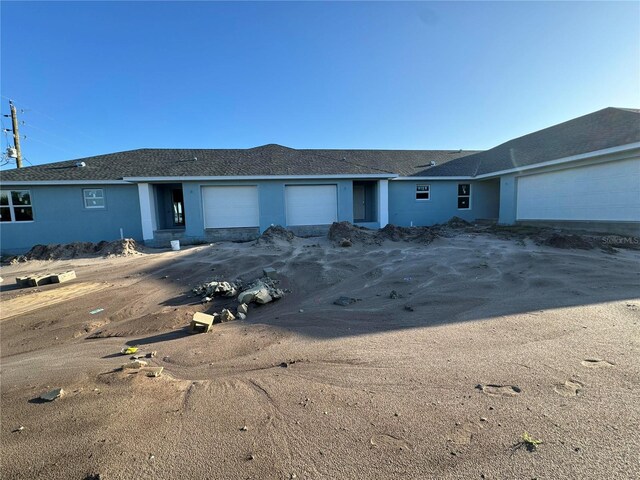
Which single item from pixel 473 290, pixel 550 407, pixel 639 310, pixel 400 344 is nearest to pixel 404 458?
pixel 550 407

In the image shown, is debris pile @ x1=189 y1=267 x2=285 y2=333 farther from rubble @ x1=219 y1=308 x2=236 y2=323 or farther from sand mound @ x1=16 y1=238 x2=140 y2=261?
sand mound @ x1=16 y1=238 x2=140 y2=261

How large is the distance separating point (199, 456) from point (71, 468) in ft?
2.83

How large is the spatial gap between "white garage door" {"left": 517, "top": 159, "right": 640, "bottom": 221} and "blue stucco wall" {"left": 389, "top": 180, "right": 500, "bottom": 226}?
3.22 metres

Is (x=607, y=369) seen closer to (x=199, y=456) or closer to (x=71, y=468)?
(x=199, y=456)

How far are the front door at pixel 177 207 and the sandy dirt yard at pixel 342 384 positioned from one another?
1375cm

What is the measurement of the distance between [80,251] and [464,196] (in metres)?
21.3

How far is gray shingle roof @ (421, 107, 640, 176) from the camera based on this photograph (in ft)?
40.5

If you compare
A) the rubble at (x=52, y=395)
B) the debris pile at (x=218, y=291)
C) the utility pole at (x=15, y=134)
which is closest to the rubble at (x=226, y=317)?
the debris pile at (x=218, y=291)

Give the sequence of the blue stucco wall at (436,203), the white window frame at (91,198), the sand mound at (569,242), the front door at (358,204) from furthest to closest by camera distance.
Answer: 1. the front door at (358,204)
2. the blue stucco wall at (436,203)
3. the white window frame at (91,198)
4. the sand mound at (569,242)

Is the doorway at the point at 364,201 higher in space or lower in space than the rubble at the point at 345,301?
higher

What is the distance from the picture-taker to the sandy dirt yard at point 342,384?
2021 millimetres

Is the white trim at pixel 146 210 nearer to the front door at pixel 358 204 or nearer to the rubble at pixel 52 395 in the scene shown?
the front door at pixel 358 204

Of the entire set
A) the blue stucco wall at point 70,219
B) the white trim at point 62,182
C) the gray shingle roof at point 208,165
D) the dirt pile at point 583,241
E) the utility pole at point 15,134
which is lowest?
the dirt pile at point 583,241

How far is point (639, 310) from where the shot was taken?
15.2 feet
